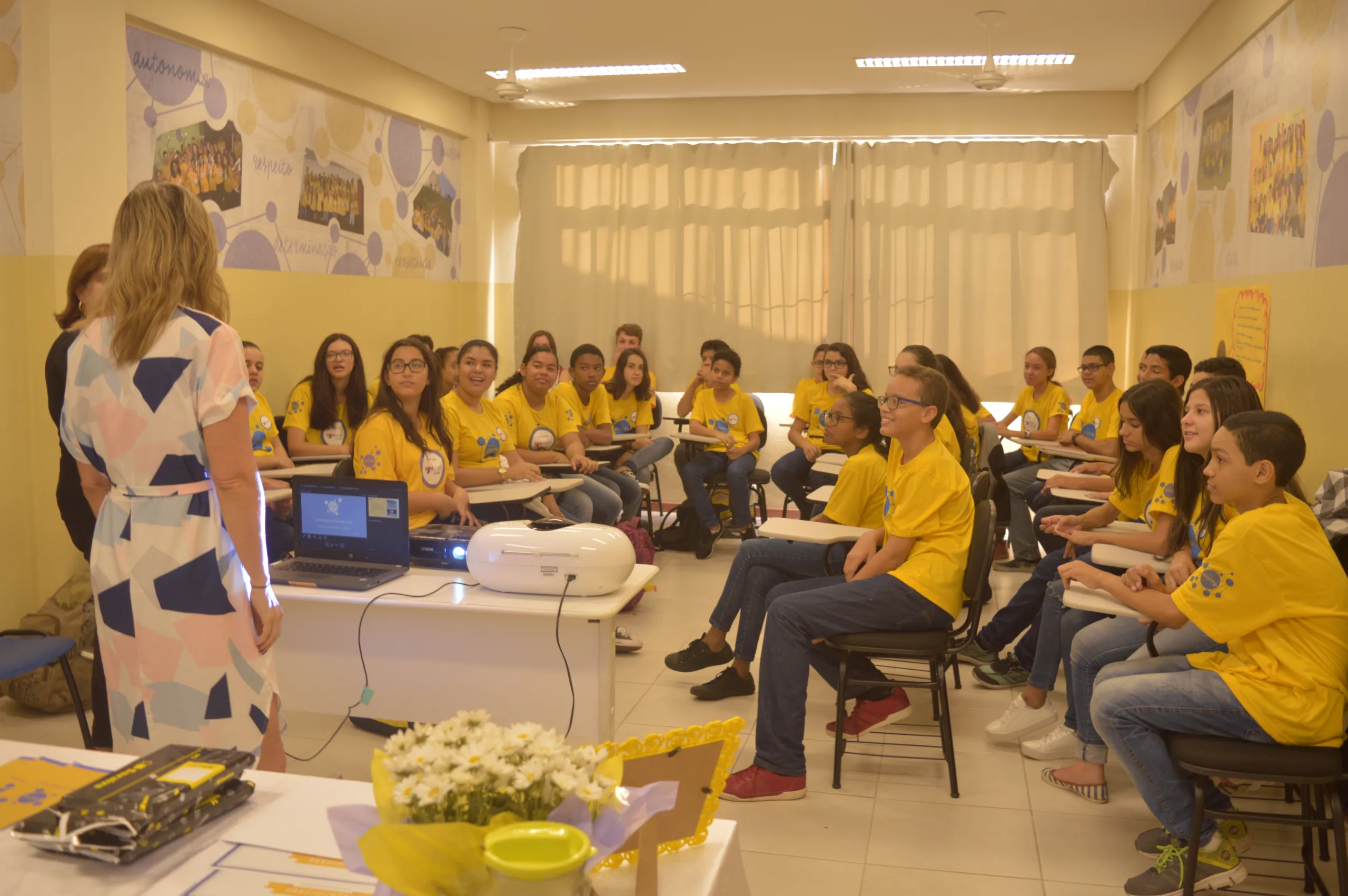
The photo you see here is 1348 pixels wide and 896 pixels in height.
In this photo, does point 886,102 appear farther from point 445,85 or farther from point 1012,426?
point 445,85

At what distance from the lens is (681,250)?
8445 millimetres

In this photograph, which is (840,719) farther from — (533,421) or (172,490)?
(533,421)

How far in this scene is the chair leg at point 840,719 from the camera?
332 cm

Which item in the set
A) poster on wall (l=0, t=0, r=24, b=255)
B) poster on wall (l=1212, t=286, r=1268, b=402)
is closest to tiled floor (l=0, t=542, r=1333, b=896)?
poster on wall (l=1212, t=286, r=1268, b=402)

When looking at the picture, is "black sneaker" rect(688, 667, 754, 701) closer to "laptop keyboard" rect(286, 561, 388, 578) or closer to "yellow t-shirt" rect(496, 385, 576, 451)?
"laptop keyboard" rect(286, 561, 388, 578)

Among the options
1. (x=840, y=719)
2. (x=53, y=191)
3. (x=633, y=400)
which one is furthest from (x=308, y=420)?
(x=840, y=719)

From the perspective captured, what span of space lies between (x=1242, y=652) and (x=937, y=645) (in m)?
0.93

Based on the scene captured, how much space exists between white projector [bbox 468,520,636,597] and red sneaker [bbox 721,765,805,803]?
812 mm

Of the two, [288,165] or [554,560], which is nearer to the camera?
[554,560]

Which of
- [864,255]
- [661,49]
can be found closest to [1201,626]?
[661,49]

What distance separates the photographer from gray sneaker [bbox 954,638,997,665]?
454 centimetres

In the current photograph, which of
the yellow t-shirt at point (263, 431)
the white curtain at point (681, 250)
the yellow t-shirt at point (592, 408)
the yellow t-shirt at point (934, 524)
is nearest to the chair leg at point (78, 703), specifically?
the yellow t-shirt at point (263, 431)

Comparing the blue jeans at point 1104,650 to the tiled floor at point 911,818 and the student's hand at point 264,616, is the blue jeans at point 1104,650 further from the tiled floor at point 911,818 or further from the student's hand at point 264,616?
the student's hand at point 264,616

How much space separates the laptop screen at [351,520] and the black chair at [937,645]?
136 cm
